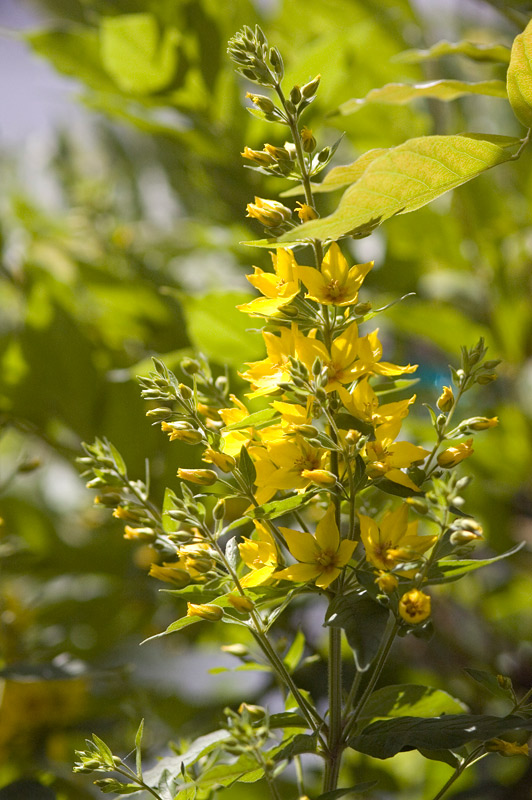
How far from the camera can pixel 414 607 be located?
311 millimetres

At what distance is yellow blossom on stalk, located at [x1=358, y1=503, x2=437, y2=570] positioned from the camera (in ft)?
1.06

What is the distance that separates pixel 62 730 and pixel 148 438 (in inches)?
11.3

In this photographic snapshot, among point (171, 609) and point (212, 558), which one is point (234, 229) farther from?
point (212, 558)

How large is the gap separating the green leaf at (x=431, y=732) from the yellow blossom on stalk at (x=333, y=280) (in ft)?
0.63

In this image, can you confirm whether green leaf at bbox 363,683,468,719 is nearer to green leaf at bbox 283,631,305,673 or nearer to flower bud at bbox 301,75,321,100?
green leaf at bbox 283,631,305,673

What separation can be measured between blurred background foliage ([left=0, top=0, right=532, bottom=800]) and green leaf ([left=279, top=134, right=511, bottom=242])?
0.29m

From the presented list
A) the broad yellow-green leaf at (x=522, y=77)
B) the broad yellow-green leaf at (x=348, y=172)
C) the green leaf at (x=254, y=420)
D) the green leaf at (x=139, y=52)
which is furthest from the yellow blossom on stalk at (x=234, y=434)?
the green leaf at (x=139, y=52)

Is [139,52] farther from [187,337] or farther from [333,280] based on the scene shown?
[333,280]

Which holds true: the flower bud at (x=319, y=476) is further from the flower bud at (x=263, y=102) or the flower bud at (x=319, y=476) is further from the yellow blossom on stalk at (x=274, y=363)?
the flower bud at (x=263, y=102)

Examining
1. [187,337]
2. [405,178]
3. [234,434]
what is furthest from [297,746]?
[187,337]

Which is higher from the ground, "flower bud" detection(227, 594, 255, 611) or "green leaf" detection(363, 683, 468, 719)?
"flower bud" detection(227, 594, 255, 611)

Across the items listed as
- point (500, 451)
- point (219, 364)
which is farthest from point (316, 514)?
point (500, 451)

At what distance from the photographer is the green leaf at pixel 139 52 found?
0.70 meters

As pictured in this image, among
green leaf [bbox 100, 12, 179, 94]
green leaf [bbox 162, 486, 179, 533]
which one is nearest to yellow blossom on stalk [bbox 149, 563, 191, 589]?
green leaf [bbox 162, 486, 179, 533]
